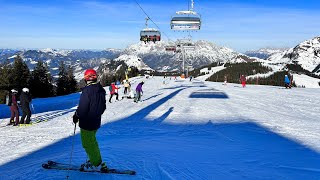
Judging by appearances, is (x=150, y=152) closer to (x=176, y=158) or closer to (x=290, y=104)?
(x=176, y=158)

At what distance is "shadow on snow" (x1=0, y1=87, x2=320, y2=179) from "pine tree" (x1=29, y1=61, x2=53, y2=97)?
5441cm

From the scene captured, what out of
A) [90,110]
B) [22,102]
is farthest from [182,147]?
[22,102]

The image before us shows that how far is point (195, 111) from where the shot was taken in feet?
58.6

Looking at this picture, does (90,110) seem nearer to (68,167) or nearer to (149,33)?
(68,167)

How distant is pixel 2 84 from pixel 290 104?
176 ft

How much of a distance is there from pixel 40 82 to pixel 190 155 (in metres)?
60.4

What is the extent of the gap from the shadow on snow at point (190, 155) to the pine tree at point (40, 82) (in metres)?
54.4

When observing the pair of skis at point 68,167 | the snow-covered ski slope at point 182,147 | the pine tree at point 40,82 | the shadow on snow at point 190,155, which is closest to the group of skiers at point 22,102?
the snow-covered ski slope at point 182,147

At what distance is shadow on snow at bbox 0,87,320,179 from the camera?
262 inches

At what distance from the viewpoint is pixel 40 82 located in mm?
63531

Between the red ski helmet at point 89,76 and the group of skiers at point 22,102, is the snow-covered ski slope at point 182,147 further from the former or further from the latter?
the red ski helmet at point 89,76

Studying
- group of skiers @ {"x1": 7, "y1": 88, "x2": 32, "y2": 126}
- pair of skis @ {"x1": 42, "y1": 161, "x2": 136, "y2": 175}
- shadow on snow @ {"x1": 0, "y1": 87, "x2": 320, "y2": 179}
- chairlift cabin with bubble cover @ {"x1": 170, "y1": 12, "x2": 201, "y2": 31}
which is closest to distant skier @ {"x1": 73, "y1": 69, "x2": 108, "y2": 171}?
pair of skis @ {"x1": 42, "y1": 161, "x2": 136, "y2": 175}

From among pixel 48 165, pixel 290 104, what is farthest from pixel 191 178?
pixel 290 104

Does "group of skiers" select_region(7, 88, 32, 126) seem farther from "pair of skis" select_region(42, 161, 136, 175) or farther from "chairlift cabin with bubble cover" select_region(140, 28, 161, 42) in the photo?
"chairlift cabin with bubble cover" select_region(140, 28, 161, 42)
